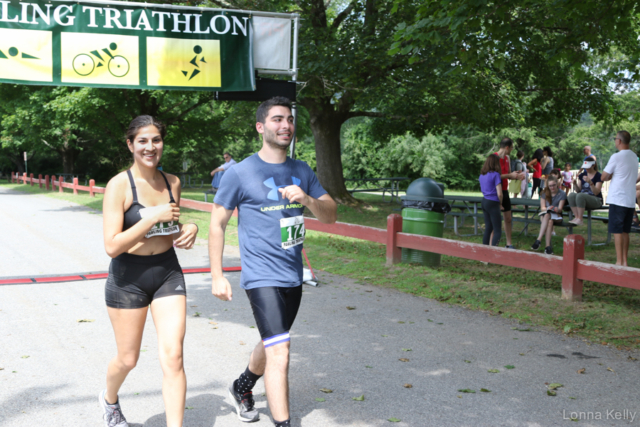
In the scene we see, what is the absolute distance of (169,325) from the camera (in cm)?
330

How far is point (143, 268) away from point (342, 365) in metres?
2.16

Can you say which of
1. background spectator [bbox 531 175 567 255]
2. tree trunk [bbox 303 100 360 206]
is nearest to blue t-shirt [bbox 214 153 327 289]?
background spectator [bbox 531 175 567 255]

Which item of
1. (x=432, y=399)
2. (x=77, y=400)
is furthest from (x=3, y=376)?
(x=432, y=399)

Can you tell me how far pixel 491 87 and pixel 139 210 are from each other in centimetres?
1628

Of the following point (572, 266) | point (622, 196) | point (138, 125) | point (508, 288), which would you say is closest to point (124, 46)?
point (138, 125)

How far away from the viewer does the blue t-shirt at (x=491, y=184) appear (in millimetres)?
9805

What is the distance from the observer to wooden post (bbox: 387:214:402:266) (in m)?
9.28

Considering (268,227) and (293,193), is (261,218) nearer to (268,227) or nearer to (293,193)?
(268,227)

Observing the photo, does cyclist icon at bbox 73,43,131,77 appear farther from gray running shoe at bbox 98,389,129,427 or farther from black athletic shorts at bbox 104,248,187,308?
gray running shoe at bbox 98,389,129,427

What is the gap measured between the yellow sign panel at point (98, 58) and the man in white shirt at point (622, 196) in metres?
7.02

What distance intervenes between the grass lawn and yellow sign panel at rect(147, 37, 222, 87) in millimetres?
3536

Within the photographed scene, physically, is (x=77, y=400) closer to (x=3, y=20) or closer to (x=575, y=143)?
(x=3, y=20)

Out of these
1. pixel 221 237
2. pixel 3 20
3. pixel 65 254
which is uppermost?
pixel 3 20

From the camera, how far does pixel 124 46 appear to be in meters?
8.30
